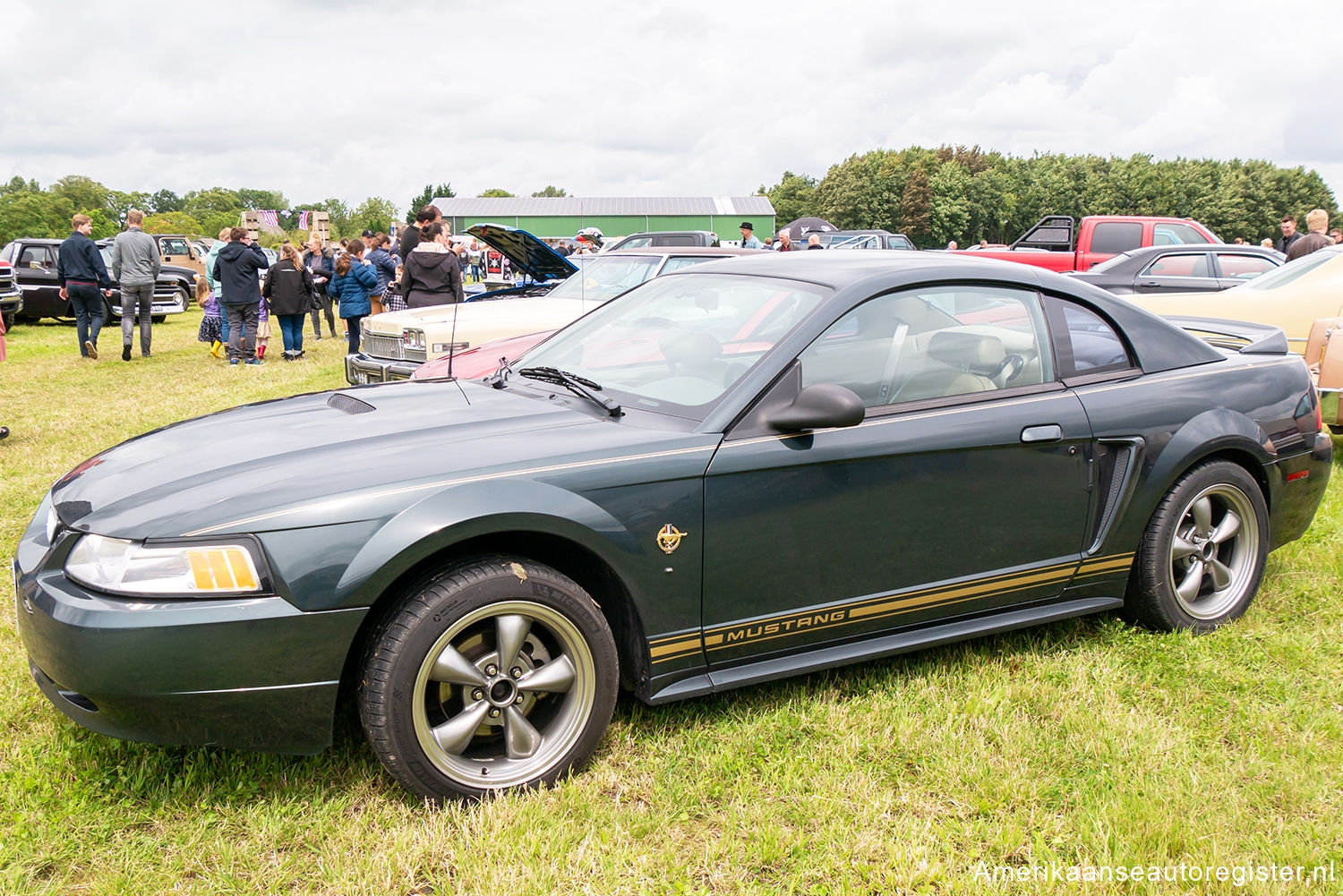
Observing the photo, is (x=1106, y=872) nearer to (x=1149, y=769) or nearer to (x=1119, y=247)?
(x=1149, y=769)

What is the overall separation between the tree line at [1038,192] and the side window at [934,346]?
9084 centimetres

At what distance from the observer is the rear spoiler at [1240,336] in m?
4.07

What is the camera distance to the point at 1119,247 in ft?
48.9

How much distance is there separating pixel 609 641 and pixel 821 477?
0.80 metres

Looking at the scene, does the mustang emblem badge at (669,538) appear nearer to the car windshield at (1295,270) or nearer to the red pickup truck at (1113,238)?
the car windshield at (1295,270)

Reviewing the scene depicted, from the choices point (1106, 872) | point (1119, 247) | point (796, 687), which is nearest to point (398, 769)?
point (796, 687)

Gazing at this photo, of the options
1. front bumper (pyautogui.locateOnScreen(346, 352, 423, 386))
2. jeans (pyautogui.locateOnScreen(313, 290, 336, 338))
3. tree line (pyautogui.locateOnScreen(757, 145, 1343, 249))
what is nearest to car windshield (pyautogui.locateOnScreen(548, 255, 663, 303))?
front bumper (pyautogui.locateOnScreen(346, 352, 423, 386))

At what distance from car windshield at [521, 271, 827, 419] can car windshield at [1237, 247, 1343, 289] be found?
6.12 meters

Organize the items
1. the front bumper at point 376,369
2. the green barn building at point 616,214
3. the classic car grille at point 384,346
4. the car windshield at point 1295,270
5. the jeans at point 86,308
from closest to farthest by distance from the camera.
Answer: the car windshield at point 1295,270
the front bumper at point 376,369
the classic car grille at point 384,346
the jeans at point 86,308
the green barn building at point 616,214

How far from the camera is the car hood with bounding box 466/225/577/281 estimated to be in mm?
11680

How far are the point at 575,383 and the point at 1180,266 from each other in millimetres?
Result: 10460

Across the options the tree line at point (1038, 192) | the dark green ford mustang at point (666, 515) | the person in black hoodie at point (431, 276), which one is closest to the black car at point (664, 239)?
the person in black hoodie at point (431, 276)

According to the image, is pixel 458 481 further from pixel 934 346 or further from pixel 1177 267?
pixel 1177 267

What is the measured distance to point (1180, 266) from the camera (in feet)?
37.2
